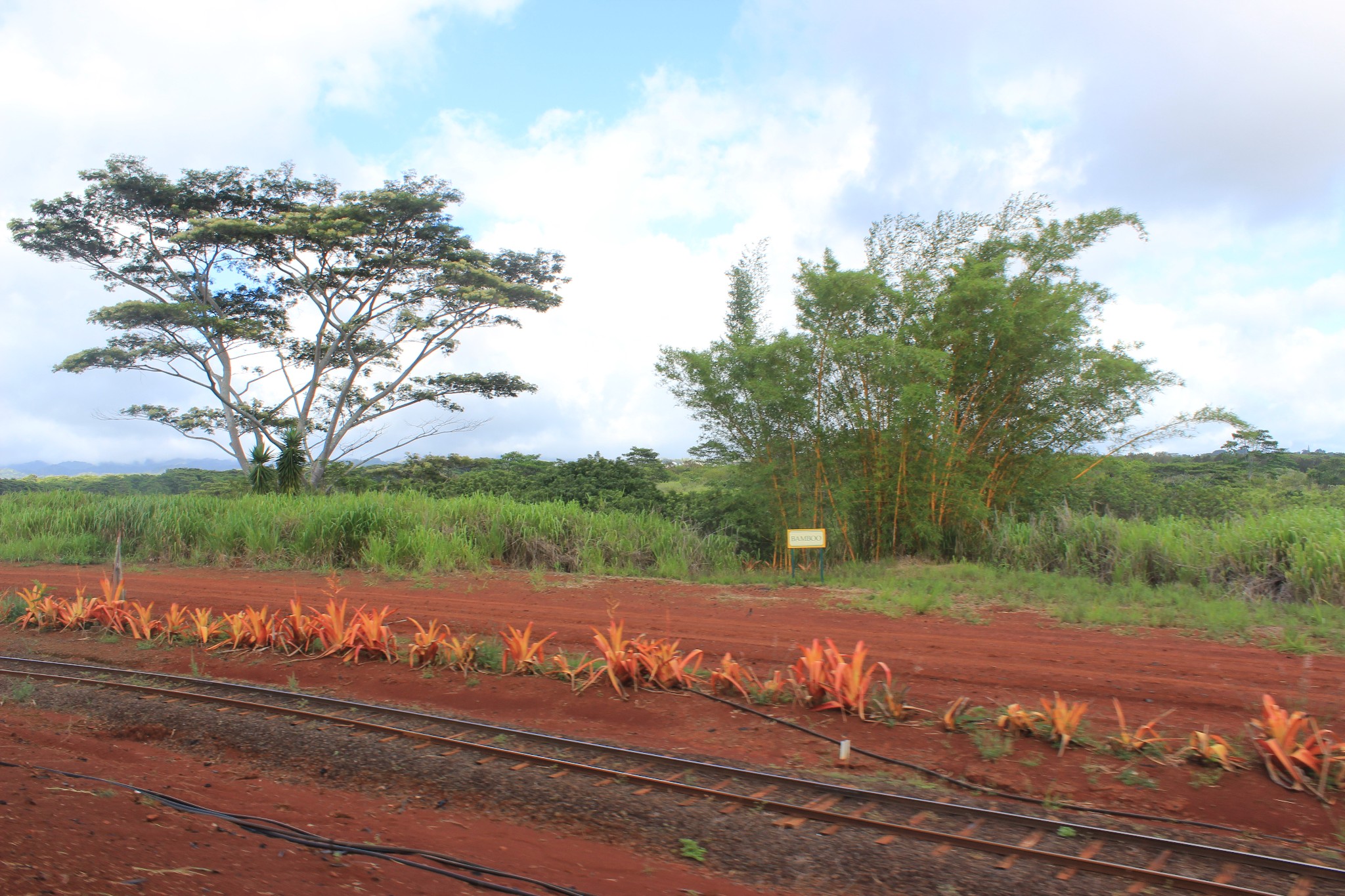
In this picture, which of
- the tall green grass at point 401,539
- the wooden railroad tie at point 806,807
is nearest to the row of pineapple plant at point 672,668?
the wooden railroad tie at point 806,807

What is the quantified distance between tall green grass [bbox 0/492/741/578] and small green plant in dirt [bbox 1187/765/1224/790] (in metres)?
8.65

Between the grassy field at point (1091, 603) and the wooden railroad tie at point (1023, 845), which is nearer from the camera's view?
the wooden railroad tie at point (1023, 845)

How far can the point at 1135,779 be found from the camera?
4.43 meters

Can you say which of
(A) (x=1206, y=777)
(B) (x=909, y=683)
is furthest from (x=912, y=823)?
(B) (x=909, y=683)

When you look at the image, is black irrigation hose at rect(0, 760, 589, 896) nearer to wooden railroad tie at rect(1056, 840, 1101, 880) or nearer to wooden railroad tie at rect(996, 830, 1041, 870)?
wooden railroad tie at rect(996, 830, 1041, 870)

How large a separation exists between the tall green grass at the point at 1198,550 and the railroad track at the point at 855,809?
672 centimetres

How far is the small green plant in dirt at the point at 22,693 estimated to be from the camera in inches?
258

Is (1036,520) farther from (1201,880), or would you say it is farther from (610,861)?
(610,861)

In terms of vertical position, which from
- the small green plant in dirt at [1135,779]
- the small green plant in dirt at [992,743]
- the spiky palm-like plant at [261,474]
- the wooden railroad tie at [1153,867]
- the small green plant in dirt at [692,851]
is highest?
the spiky palm-like plant at [261,474]

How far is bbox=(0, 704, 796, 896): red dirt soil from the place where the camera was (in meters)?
3.01

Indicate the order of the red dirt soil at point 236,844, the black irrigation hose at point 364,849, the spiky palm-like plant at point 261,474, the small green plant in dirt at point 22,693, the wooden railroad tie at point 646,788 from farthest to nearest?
1. the spiky palm-like plant at point 261,474
2. the small green plant in dirt at point 22,693
3. the wooden railroad tie at point 646,788
4. the black irrigation hose at point 364,849
5. the red dirt soil at point 236,844

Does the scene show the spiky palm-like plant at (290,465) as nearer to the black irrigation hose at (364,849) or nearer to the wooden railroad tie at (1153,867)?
the black irrigation hose at (364,849)

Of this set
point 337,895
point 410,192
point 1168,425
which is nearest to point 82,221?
point 410,192

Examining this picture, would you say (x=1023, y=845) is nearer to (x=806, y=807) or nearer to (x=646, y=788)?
(x=806, y=807)
